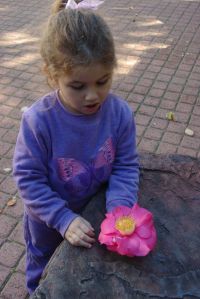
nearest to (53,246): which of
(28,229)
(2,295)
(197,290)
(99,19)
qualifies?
(28,229)

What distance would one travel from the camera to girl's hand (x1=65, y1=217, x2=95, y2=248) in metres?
1.56

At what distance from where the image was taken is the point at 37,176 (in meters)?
1.64

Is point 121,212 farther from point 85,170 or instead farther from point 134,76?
point 134,76

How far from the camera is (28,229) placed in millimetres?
2021

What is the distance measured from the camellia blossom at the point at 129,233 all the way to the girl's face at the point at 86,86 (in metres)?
0.42

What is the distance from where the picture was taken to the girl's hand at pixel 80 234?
1559mm

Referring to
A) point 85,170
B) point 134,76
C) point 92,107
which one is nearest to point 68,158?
point 85,170

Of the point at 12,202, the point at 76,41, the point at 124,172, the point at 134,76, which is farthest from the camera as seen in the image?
the point at 134,76

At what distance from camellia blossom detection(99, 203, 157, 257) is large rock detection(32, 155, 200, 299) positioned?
8 centimetres

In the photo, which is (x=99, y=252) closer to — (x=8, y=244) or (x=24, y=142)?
(x=24, y=142)

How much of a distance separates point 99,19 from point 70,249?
2.80 feet

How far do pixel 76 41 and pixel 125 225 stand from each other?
0.66 metres

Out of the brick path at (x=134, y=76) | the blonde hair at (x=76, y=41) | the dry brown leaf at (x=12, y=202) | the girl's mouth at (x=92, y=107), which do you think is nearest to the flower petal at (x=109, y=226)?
the girl's mouth at (x=92, y=107)

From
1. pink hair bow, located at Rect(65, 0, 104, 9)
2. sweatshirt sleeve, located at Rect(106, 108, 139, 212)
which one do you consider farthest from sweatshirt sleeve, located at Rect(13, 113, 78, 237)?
pink hair bow, located at Rect(65, 0, 104, 9)
